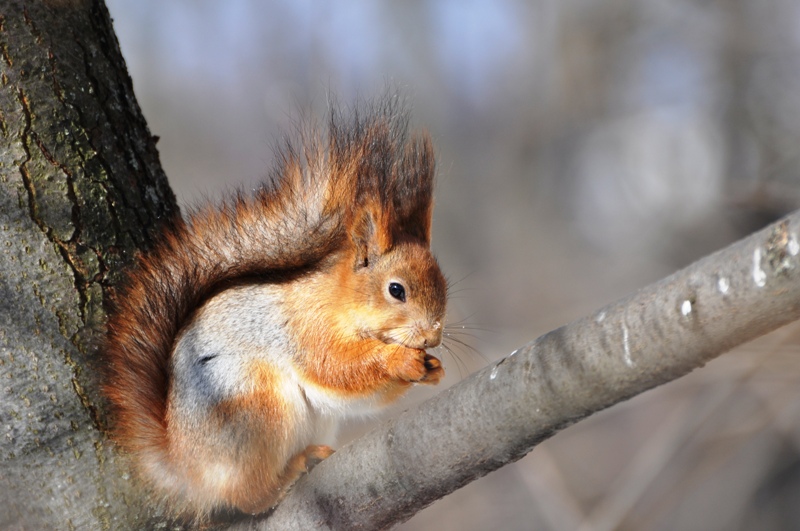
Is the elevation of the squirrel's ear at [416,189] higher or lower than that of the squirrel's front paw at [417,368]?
higher

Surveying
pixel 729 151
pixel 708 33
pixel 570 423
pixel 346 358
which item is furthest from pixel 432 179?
pixel 708 33

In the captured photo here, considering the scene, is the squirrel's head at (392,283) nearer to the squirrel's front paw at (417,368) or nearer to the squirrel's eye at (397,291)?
the squirrel's eye at (397,291)

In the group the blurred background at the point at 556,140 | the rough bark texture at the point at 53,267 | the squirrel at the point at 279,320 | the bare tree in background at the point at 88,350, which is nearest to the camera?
the bare tree in background at the point at 88,350

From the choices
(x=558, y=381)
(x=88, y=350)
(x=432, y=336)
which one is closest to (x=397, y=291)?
(x=432, y=336)

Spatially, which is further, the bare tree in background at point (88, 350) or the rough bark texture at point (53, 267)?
the rough bark texture at point (53, 267)

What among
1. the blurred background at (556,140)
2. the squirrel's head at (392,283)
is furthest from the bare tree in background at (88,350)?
the blurred background at (556,140)

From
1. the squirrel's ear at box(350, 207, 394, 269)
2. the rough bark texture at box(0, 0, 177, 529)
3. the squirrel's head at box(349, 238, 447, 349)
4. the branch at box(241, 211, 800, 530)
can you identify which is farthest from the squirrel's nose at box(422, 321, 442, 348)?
the rough bark texture at box(0, 0, 177, 529)

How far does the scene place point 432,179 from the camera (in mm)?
1920

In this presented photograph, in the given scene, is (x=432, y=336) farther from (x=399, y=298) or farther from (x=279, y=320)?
(x=279, y=320)

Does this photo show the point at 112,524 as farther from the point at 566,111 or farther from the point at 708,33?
the point at 566,111

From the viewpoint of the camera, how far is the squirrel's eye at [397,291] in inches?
72.2

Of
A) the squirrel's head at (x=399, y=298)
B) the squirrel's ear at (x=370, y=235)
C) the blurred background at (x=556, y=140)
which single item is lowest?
the blurred background at (x=556, y=140)

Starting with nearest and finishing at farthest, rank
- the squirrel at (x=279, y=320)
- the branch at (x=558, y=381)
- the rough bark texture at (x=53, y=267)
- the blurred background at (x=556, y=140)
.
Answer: the branch at (x=558, y=381) → the rough bark texture at (x=53, y=267) → the squirrel at (x=279, y=320) → the blurred background at (x=556, y=140)

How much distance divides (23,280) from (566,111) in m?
6.27
